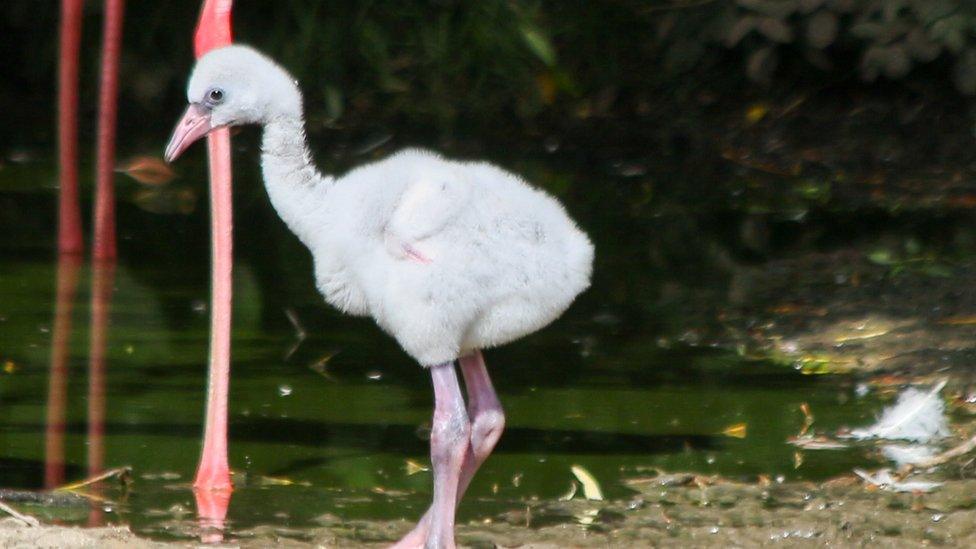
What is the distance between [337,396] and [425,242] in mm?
1399

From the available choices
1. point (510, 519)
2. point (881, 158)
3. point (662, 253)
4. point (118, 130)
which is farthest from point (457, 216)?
point (118, 130)

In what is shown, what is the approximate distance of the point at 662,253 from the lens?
6.34m

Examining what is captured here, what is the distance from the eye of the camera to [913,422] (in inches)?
172

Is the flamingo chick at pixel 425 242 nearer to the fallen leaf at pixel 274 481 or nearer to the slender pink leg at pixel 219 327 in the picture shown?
the slender pink leg at pixel 219 327

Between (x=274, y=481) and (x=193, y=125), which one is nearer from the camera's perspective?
(x=193, y=125)

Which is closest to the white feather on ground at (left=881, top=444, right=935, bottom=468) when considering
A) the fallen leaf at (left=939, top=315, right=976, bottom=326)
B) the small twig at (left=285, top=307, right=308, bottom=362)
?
the fallen leaf at (left=939, top=315, right=976, bottom=326)

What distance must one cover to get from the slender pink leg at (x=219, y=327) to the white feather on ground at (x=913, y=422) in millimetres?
1479

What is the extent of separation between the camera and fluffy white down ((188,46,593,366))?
3.23 m

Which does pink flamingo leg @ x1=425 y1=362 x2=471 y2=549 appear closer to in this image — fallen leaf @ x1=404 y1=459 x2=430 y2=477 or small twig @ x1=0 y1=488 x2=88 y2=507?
fallen leaf @ x1=404 y1=459 x2=430 y2=477

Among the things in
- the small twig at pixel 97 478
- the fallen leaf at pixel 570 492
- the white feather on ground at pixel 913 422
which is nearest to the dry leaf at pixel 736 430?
the white feather on ground at pixel 913 422

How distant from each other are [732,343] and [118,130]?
4.17 meters

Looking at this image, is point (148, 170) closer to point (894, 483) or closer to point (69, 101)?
point (69, 101)

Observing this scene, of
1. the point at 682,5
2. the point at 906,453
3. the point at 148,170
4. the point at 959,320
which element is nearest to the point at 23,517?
the point at 906,453

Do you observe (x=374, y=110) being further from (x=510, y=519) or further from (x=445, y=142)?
(x=510, y=519)
